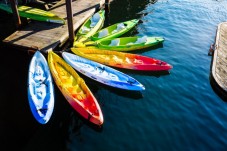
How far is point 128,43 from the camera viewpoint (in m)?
17.7

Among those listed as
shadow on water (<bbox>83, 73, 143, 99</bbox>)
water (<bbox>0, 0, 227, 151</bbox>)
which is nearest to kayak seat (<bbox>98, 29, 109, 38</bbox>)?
water (<bbox>0, 0, 227, 151</bbox>)

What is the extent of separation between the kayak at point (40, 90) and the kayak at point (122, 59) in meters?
2.68

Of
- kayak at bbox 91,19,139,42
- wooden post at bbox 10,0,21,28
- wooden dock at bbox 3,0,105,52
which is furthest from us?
kayak at bbox 91,19,139,42

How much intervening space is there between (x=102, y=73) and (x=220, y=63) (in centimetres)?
885

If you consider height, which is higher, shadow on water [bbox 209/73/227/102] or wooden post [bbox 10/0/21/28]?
wooden post [bbox 10/0/21/28]

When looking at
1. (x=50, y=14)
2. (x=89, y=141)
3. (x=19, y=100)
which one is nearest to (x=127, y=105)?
(x=89, y=141)

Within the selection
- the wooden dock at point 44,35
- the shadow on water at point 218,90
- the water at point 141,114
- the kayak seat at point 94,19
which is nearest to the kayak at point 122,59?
the water at point 141,114

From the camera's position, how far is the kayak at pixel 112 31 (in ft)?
57.5

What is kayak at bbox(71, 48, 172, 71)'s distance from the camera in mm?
14953

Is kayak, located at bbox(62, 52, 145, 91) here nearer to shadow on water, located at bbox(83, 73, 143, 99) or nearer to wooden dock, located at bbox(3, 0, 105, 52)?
shadow on water, located at bbox(83, 73, 143, 99)

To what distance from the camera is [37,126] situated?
1101cm

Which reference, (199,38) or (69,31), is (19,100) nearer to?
(69,31)

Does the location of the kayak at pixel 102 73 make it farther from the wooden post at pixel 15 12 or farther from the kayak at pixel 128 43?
Result: the wooden post at pixel 15 12

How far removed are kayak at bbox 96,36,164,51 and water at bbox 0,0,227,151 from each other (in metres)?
0.64
